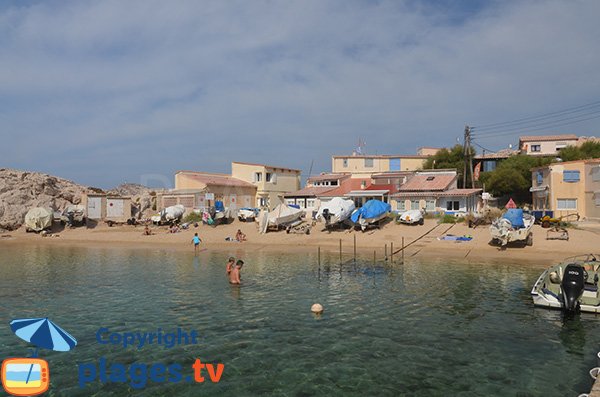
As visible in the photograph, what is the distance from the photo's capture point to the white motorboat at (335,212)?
150ft

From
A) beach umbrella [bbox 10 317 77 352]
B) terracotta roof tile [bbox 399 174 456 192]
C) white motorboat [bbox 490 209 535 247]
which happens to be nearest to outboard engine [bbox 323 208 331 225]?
terracotta roof tile [bbox 399 174 456 192]

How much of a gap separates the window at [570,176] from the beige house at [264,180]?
37320 mm

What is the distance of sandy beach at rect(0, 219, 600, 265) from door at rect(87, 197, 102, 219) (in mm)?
2177

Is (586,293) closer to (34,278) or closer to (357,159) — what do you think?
(34,278)

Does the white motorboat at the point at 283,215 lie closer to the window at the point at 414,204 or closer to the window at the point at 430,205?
the window at the point at 414,204

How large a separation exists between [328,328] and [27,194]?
5997cm

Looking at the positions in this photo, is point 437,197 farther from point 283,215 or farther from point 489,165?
point 489,165

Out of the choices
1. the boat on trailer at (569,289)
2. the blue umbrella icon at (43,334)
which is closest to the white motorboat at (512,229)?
the boat on trailer at (569,289)

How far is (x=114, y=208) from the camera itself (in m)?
57.6

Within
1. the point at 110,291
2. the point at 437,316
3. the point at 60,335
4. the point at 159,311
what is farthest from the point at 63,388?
the point at 437,316

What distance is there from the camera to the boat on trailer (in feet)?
58.1

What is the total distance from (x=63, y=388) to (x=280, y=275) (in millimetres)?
16891

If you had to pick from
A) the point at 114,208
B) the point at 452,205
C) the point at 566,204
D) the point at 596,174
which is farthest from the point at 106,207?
the point at 596,174

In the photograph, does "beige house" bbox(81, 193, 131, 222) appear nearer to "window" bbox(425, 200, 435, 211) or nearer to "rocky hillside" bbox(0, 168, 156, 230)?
"rocky hillside" bbox(0, 168, 156, 230)
